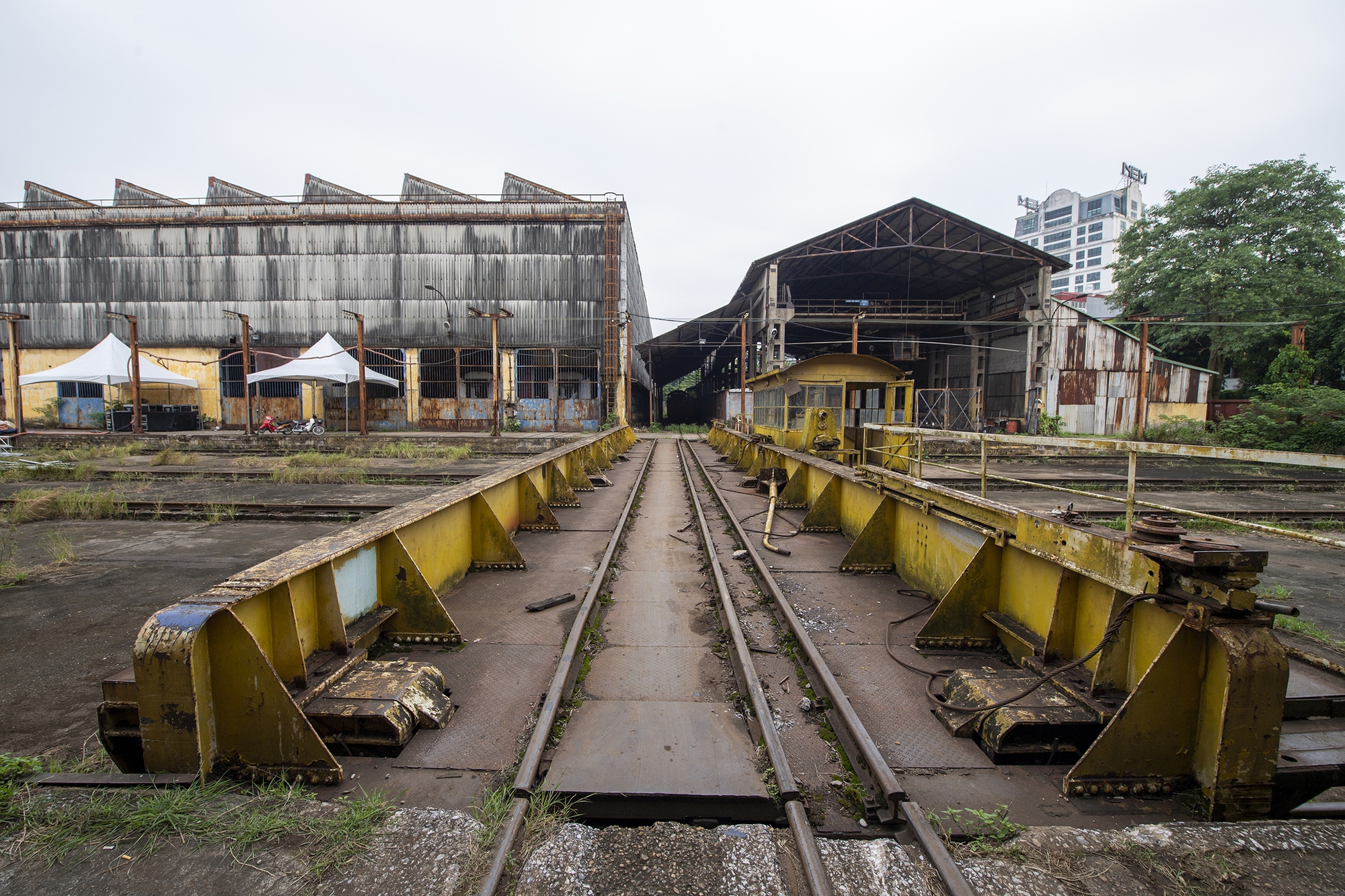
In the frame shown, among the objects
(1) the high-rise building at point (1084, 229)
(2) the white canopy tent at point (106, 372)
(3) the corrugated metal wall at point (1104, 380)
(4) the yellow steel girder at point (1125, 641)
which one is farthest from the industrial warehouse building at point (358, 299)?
(1) the high-rise building at point (1084, 229)

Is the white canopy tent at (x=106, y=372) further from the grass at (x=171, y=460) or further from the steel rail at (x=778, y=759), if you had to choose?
the steel rail at (x=778, y=759)

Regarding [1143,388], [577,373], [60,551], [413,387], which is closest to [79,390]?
[413,387]

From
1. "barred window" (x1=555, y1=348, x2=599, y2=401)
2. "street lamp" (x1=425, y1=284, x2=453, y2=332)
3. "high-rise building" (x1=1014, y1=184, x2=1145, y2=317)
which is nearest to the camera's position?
"street lamp" (x1=425, y1=284, x2=453, y2=332)

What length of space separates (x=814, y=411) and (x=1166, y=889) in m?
8.72

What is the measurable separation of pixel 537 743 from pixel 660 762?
585 millimetres

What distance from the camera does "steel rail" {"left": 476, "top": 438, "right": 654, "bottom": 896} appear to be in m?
1.97

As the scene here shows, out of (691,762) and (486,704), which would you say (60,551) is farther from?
(691,762)

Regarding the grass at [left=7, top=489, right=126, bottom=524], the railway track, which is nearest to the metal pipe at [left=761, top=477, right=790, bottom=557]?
the railway track

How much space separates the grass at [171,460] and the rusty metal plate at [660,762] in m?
16.4

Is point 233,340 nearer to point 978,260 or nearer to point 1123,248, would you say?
point 978,260

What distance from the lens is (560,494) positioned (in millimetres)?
8680

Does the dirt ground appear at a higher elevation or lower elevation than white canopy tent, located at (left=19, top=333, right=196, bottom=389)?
lower

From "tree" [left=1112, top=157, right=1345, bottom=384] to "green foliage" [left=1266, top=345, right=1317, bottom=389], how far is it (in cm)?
233

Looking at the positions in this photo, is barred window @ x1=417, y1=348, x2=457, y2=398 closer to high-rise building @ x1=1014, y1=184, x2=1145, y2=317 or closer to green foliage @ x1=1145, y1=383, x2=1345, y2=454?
green foliage @ x1=1145, y1=383, x2=1345, y2=454
